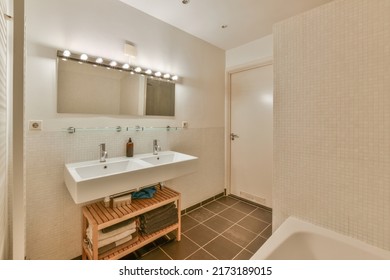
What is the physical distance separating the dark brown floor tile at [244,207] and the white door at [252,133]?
113 millimetres

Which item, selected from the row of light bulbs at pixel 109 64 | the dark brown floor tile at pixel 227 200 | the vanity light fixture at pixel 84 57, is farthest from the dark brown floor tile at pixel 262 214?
the vanity light fixture at pixel 84 57

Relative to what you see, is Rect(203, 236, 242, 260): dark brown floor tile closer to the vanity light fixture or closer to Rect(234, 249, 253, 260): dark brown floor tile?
Rect(234, 249, 253, 260): dark brown floor tile

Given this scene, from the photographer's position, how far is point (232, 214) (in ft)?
7.62

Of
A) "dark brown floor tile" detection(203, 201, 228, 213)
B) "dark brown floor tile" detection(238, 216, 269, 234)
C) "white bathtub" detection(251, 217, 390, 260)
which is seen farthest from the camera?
"dark brown floor tile" detection(203, 201, 228, 213)

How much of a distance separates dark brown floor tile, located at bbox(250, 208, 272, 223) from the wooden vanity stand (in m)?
1.15

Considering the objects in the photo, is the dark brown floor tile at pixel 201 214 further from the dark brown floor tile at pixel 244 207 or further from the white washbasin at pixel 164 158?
the white washbasin at pixel 164 158

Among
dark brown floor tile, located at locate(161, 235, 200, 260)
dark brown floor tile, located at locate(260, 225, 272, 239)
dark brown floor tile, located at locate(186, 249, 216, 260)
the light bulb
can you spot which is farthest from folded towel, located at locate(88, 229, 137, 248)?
the light bulb

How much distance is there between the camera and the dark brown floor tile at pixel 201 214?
2219 millimetres

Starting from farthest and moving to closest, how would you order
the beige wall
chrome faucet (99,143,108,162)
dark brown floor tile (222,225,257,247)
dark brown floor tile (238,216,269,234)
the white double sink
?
dark brown floor tile (238,216,269,234) → dark brown floor tile (222,225,257,247) → chrome faucet (99,143,108,162) → the beige wall → the white double sink

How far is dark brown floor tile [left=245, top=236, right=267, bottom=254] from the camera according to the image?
5.49 ft
